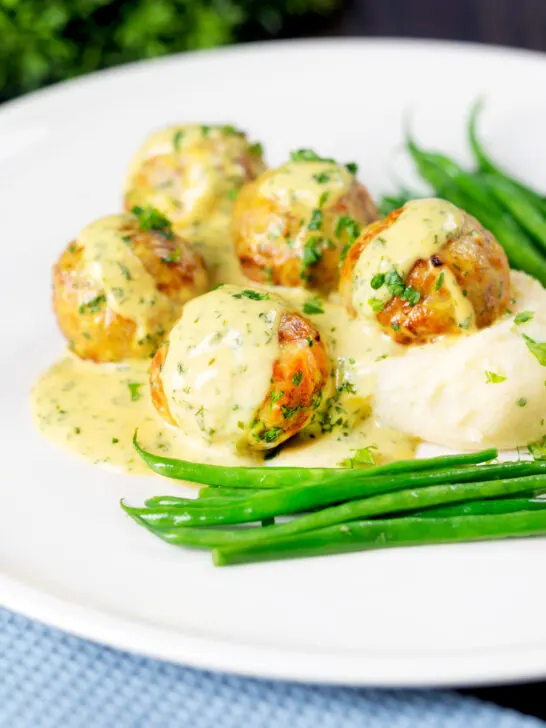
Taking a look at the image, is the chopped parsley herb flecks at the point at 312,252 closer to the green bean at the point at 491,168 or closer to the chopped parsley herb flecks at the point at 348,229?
the chopped parsley herb flecks at the point at 348,229

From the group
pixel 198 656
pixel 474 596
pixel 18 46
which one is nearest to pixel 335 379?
pixel 474 596

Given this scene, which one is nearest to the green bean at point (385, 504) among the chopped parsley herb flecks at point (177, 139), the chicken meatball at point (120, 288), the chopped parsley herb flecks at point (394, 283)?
the chopped parsley herb flecks at point (394, 283)

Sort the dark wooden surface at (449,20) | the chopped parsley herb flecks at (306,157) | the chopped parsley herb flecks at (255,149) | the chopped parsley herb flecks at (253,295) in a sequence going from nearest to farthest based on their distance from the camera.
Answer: the chopped parsley herb flecks at (253,295), the chopped parsley herb flecks at (306,157), the chopped parsley herb flecks at (255,149), the dark wooden surface at (449,20)

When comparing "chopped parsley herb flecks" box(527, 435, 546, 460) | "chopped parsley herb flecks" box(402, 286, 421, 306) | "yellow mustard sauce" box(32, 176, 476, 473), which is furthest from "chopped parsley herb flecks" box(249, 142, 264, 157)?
"chopped parsley herb flecks" box(527, 435, 546, 460)

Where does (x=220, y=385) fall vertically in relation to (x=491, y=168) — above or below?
below

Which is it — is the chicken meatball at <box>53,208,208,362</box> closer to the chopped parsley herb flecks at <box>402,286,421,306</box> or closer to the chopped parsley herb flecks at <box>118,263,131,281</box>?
the chopped parsley herb flecks at <box>118,263,131,281</box>

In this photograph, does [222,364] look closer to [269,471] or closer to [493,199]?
[269,471]

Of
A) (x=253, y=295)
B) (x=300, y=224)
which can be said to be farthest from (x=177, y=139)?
(x=253, y=295)

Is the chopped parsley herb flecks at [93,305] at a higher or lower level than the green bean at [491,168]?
lower

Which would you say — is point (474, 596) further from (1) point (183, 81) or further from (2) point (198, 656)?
(1) point (183, 81)
